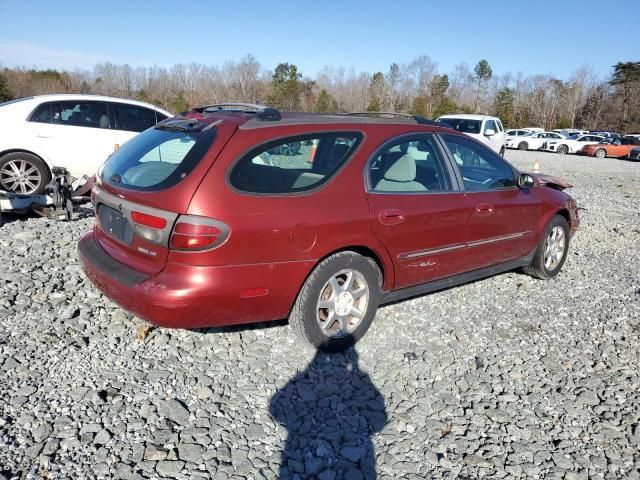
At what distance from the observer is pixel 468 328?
4.16 metres

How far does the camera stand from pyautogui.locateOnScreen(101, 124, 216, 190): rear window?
3076 mm

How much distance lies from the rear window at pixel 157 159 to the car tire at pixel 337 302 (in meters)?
1.08

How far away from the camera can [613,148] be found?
31.2 metres

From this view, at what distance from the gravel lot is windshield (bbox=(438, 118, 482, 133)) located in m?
12.6

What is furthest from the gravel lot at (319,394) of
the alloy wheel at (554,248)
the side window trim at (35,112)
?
the side window trim at (35,112)

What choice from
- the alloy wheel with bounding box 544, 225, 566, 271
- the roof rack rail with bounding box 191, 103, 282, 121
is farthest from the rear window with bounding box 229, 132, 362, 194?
the alloy wheel with bounding box 544, 225, 566, 271

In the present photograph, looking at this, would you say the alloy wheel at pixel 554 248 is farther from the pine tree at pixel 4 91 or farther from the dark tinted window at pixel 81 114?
the pine tree at pixel 4 91

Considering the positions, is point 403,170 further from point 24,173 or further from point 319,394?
point 24,173

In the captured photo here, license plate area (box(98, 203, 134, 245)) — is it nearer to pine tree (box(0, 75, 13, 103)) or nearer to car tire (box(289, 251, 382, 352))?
car tire (box(289, 251, 382, 352))

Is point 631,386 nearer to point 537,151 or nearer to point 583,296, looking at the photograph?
point 583,296

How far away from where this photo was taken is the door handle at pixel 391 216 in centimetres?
357

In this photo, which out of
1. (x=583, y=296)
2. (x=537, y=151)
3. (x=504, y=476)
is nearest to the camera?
(x=504, y=476)

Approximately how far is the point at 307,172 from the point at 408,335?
1552 millimetres

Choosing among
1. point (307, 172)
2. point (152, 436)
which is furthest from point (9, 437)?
point (307, 172)
